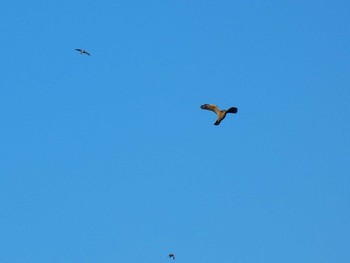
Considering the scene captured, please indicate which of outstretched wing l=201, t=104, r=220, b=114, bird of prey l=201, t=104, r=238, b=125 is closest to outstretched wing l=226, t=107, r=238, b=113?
bird of prey l=201, t=104, r=238, b=125

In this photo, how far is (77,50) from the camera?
13400 cm

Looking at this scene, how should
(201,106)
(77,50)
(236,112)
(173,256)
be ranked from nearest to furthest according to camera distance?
(236,112), (201,106), (77,50), (173,256)

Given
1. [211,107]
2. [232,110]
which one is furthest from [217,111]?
[232,110]

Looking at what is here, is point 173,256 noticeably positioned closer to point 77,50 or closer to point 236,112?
point 77,50

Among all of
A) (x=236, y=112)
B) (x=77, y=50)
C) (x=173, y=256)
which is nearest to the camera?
(x=236, y=112)

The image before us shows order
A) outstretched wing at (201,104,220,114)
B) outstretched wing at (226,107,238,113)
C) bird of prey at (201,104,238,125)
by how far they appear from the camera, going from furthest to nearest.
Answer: outstretched wing at (201,104,220,114), bird of prey at (201,104,238,125), outstretched wing at (226,107,238,113)

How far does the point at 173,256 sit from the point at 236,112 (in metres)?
85.6

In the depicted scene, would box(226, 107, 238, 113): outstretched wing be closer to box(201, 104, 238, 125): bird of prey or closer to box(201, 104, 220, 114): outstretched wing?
box(201, 104, 238, 125): bird of prey

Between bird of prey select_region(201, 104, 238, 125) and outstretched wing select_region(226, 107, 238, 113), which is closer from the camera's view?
outstretched wing select_region(226, 107, 238, 113)

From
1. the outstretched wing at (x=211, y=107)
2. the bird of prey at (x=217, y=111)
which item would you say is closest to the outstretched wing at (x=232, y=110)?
the bird of prey at (x=217, y=111)

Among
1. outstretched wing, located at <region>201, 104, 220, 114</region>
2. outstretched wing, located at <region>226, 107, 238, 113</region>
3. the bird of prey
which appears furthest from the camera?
outstretched wing, located at <region>201, 104, 220, 114</region>

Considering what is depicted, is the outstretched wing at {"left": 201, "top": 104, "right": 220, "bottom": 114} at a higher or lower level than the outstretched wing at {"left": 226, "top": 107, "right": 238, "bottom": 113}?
higher

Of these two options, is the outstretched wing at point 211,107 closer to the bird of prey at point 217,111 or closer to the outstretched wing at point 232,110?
the bird of prey at point 217,111

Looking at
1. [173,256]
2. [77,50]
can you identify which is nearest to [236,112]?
[77,50]
